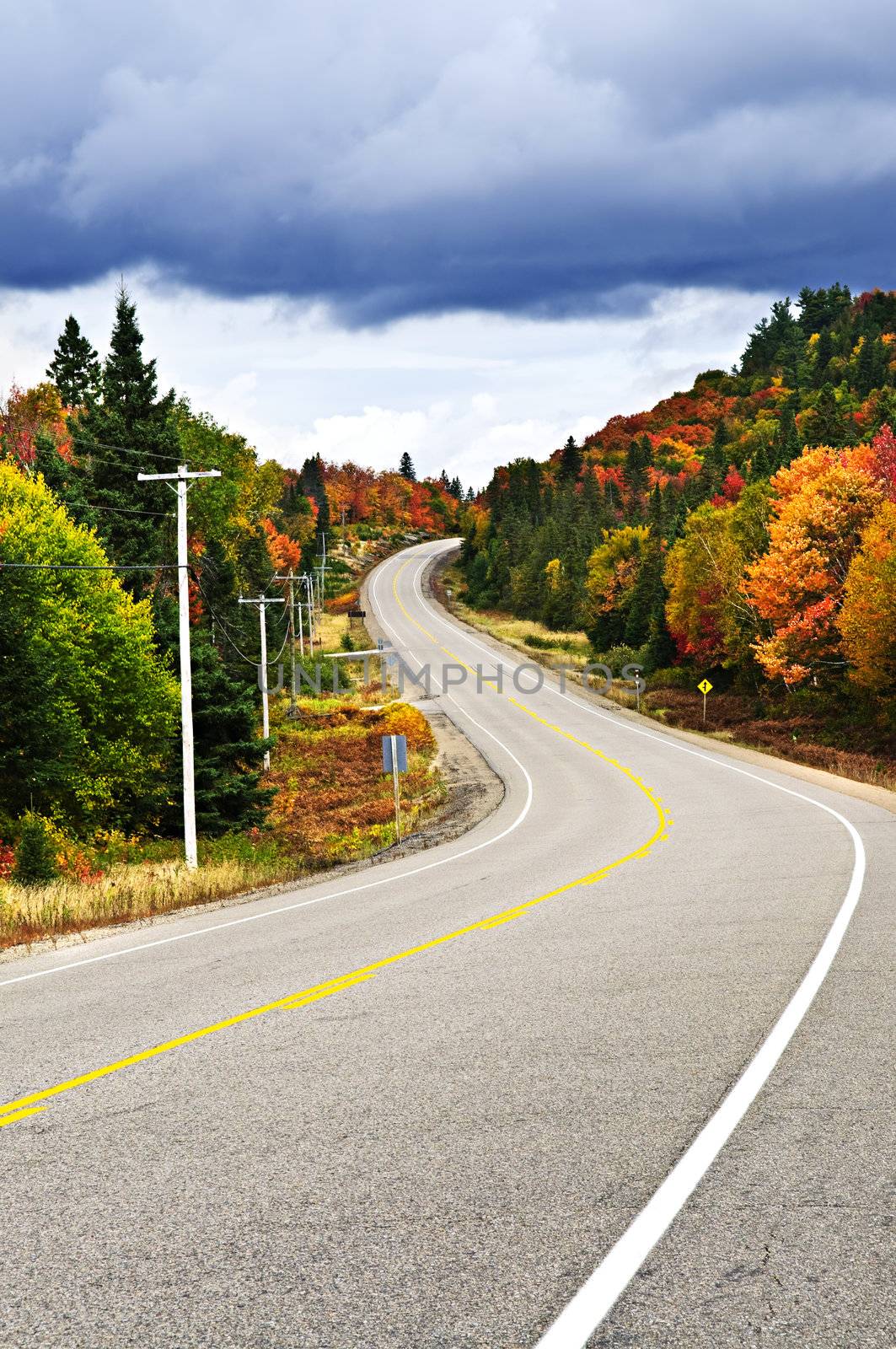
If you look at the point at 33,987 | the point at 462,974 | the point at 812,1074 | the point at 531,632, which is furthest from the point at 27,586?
the point at 531,632

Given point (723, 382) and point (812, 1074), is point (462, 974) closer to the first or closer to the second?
point (812, 1074)

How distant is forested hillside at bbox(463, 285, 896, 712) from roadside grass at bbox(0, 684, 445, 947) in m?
18.3

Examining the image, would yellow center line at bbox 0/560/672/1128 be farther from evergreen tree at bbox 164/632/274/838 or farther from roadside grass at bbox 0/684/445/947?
evergreen tree at bbox 164/632/274/838

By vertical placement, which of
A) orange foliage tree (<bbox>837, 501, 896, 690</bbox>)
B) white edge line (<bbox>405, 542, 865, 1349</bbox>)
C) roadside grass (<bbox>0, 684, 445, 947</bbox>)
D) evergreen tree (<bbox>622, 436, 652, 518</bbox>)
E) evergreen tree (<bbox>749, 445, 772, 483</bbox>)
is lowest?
roadside grass (<bbox>0, 684, 445, 947</bbox>)

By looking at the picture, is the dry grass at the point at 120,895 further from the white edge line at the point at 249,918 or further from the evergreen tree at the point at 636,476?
the evergreen tree at the point at 636,476

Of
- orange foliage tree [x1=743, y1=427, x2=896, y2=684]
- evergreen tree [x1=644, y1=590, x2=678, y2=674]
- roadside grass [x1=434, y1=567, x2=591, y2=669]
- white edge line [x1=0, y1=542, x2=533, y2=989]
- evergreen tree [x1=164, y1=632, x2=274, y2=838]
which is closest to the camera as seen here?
white edge line [x1=0, y1=542, x2=533, y2=989]

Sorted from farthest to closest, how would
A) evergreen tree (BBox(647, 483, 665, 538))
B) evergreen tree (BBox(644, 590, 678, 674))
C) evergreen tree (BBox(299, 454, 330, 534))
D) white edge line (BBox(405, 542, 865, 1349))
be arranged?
evergreen tree (BBox(299, 454, 330, 534)) < evergreen tree (BBox(647, 483, 665, 538)) < evergreen tree (BBox(644, 590, 678, 674)) < white edge line (BBox(405, 542, 865, 1349))

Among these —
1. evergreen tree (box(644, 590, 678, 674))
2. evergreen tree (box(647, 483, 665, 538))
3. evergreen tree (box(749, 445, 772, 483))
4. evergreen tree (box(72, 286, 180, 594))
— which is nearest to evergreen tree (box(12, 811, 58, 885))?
evergreen tree (box(72, 286, 180, 594))

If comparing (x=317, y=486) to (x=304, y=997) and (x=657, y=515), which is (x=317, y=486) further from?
(x=304, y=997)

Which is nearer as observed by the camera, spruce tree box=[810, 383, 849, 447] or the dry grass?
the dry grass

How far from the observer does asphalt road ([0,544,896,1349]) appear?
3316 millimetres

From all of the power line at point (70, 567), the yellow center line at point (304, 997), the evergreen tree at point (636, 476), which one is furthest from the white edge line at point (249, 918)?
the evergreen tree at point (636, 476)

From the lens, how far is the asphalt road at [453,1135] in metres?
3.32

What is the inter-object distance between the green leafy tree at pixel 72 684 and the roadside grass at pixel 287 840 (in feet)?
9.51
